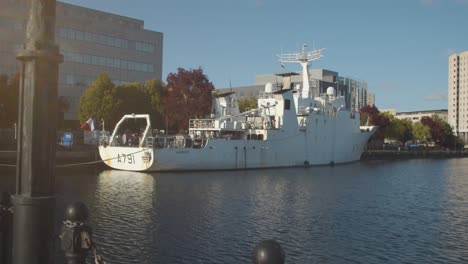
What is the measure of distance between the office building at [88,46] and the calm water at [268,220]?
41676 mm

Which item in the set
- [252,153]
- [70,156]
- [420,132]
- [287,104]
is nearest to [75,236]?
[70,156]

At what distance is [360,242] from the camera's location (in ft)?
59.4

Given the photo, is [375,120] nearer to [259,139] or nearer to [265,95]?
[265,95]

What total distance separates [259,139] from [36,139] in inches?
1990

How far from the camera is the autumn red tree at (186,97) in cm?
6850

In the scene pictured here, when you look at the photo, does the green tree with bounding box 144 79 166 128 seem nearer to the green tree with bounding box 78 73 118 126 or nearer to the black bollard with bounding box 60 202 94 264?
the green tree with bounding box 78 73 118 126

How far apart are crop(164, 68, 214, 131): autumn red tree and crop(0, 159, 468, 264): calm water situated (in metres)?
30.2

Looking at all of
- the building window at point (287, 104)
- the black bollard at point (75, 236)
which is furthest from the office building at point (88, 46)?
the black bollard at point (75, 236)

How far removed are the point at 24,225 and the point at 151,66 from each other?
90.3 m

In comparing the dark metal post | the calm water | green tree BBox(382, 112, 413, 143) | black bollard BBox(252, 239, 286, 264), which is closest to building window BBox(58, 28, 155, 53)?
the calm water

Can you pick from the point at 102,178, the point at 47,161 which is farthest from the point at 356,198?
the point at 47,161

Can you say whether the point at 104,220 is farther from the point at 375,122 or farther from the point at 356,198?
the point at 375,122

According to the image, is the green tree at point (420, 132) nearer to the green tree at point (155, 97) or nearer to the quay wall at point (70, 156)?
the green tree at point (155, 97)

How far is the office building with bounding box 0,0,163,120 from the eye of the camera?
72.5 m
